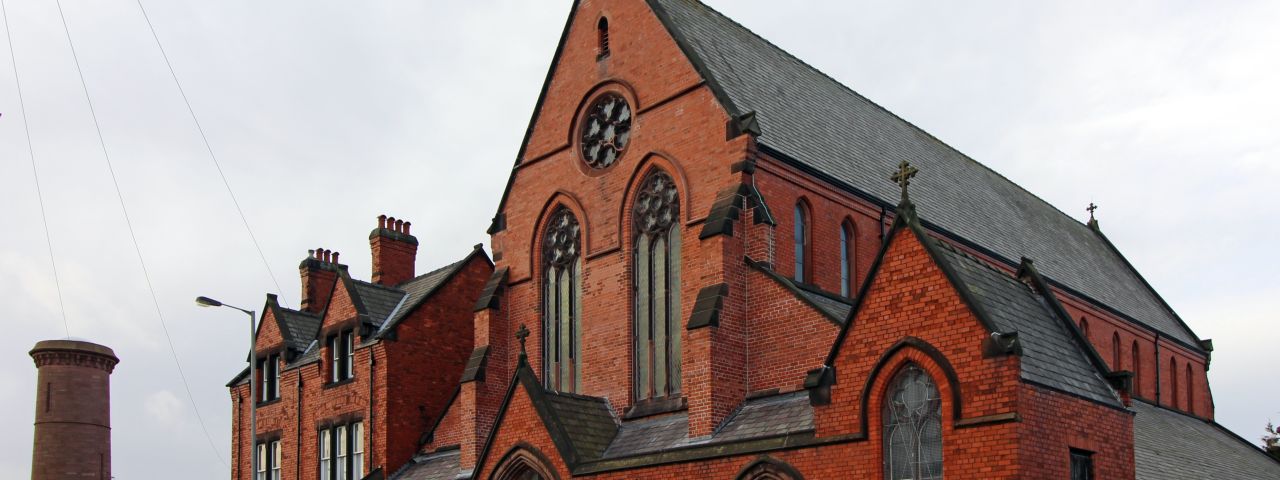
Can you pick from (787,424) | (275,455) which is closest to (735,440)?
(787,424)

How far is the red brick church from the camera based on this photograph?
21.2 m

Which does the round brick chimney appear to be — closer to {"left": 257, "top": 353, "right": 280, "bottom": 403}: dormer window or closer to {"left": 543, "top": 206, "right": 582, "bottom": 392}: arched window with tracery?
{"left": 257, "top": 353, "right": 280, "bottom": 403}: dormer window

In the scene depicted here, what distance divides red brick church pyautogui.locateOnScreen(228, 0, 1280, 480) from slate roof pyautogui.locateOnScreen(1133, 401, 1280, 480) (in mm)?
158

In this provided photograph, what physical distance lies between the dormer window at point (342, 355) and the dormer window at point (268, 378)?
347 centimetres

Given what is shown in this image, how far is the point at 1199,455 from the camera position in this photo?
34.4 m

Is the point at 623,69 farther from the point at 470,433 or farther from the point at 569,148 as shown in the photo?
the point at 470,433

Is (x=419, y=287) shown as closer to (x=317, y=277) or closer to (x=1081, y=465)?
(x=317, y=277)

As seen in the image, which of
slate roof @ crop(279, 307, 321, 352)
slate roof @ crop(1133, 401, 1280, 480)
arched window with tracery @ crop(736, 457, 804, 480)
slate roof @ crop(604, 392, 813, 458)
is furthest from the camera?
slate roof @ crop(279, 307, 321, 352)

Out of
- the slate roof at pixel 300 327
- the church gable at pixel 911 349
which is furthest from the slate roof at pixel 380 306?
the church gable at pixel 911 349

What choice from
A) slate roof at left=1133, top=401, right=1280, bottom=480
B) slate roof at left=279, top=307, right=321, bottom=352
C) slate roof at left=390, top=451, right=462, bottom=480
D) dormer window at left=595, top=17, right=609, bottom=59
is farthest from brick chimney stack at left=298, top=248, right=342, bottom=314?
slate roof at left=1133, top=401, right=1280, bottom=480

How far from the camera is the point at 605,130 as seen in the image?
109 feet

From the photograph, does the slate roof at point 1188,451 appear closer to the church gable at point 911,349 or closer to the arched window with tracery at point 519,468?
the church gable at point 911,349

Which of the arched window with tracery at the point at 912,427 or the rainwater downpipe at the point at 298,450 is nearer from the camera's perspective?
the arched window with tracery at the point at 912,427

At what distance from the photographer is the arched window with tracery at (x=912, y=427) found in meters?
20.8
